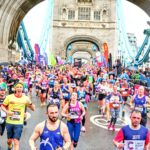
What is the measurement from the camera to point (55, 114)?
5621mm

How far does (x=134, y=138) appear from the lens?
19.5 ft

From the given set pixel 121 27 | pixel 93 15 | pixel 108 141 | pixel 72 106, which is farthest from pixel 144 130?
pixel 121 27

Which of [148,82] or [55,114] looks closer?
[55,114]

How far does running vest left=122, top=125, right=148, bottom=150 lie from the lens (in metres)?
5.92

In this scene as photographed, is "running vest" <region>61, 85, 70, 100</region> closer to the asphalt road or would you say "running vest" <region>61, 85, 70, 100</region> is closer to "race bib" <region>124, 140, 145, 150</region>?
the asphalt road

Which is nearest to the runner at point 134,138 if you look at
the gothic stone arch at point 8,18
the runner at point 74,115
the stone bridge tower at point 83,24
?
the runner at point 74,115

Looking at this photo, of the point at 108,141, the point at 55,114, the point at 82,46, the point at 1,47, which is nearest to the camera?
the point at 55,114

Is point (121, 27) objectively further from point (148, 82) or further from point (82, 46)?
point (148, 82)

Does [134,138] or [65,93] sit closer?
[134,138]

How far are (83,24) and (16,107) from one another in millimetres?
61622

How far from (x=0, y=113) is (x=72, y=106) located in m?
1.67

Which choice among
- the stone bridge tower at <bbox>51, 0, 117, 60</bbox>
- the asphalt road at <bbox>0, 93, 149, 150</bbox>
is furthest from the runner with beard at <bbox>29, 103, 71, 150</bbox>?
the stone bridge tower at <bbox>51, 0, 117, 60</bbox>

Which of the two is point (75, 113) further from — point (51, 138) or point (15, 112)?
point (51, 138)

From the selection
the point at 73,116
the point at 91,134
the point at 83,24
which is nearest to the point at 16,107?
the point at 73,116
